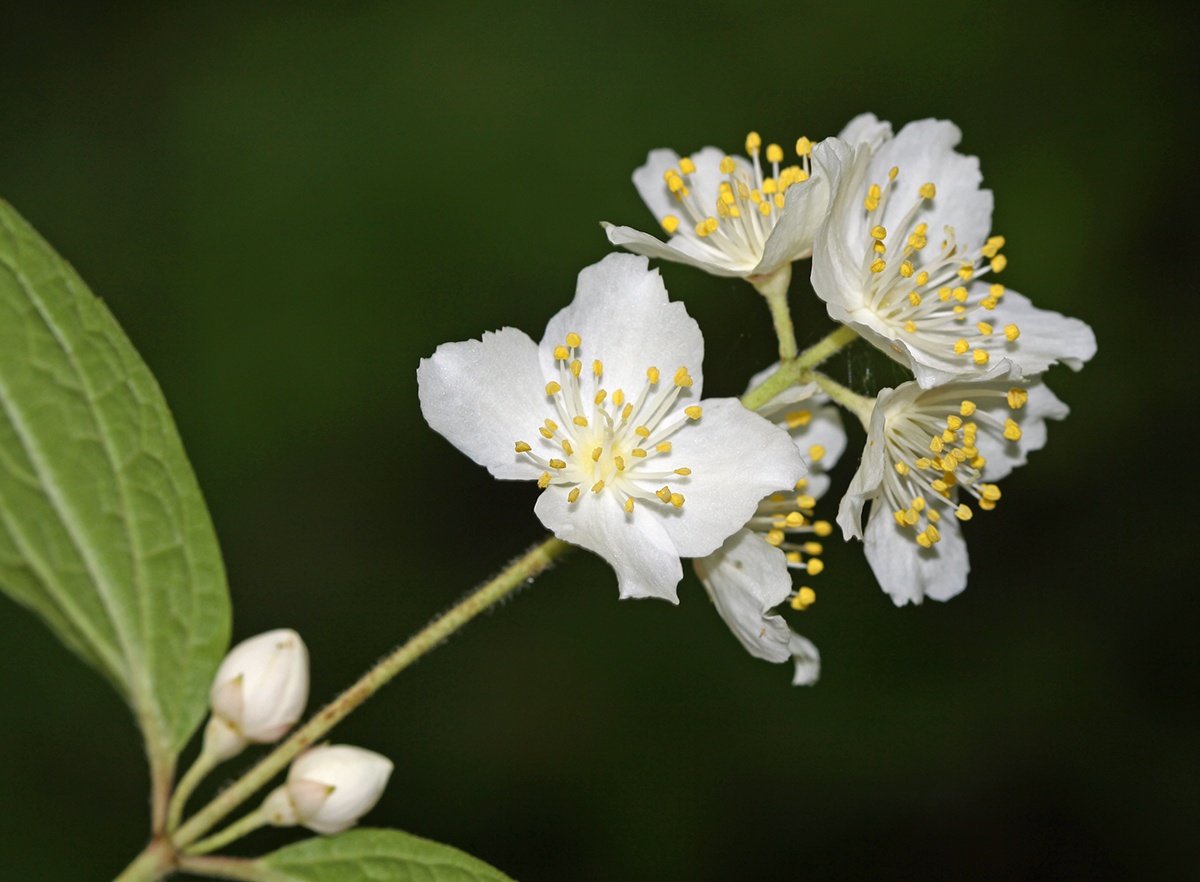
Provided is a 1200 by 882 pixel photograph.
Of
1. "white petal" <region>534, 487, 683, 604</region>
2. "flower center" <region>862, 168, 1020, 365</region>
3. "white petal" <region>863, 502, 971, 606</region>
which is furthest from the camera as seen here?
"white petal" <region>863, 502, 971, 606</region>

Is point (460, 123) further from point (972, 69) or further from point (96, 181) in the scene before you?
point (972, 69)

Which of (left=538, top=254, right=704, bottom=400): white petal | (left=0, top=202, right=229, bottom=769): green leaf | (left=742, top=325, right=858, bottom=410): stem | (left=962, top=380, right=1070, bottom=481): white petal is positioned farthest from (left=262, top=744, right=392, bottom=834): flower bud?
(left=962, top=380, right=1070, bottom=481): white petal

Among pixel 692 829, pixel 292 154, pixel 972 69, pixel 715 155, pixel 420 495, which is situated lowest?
pixel 692 829

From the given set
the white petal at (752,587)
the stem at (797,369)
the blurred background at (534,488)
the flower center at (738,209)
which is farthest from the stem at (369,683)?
the blurred background at (534,488)

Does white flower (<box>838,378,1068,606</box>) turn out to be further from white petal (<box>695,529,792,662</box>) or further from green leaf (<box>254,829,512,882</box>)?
green leaf (<box>254,829,512,882</box>)

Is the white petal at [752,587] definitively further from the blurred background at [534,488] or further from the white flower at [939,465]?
the blurred background at [534,488]

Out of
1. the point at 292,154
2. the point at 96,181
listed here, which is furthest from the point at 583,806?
the point at 96,181
